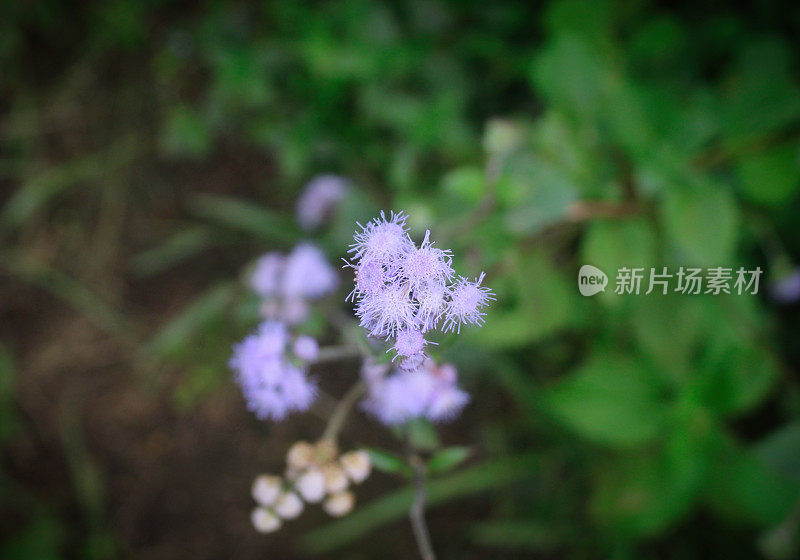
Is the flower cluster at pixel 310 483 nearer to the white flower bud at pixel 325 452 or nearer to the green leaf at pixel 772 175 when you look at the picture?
the white flower bud at pixel 325 452

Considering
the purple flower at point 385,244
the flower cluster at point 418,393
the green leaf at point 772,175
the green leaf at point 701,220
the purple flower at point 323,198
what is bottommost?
the purple flower at point 385,244

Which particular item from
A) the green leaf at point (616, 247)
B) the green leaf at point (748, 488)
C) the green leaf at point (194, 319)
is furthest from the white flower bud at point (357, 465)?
the green leaf at point (194, 319)

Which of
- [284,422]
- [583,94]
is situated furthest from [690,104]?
[284,422]

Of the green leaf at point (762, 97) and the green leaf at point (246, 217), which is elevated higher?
the green leaf at point (246, 217)

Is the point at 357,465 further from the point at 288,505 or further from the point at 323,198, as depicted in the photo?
the point at 323,198

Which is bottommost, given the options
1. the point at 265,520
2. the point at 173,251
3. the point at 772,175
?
the point at 265,520

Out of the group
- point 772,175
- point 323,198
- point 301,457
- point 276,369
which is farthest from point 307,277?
point 772,175

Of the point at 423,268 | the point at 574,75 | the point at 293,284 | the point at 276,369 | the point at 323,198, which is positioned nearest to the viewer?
the point at 423,268
